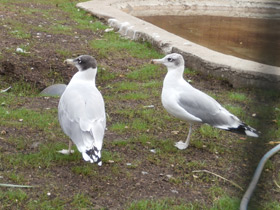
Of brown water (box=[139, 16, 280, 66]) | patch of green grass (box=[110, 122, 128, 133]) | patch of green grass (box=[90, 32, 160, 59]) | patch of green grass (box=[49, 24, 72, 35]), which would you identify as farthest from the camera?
brown water (box=[139, 16, 280, 66])

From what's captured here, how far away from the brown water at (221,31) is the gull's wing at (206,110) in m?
3.98

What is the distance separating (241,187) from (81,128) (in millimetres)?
1375

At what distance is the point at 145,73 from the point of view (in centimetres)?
701

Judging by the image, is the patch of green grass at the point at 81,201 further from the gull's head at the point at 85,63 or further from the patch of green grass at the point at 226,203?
the gull's head at the point at 85,63

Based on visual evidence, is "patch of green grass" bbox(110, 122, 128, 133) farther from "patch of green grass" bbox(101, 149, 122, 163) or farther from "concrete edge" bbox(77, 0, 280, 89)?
"concrete edge" bbox(77, 0, 280, 89)

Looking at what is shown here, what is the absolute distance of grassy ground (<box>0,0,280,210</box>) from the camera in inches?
147

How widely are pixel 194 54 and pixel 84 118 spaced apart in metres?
3.45

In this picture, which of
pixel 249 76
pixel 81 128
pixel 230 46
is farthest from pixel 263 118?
pixel 230 46

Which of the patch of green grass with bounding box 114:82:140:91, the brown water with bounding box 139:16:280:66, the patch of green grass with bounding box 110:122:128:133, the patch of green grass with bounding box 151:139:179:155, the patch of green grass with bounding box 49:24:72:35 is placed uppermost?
the patch of green grass with bounding box 110:122:128:133

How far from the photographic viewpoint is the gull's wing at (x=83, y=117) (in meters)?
3.92

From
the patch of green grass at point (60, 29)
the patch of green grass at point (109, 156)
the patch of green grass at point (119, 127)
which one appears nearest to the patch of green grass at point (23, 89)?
the patch of green grass at point (119, 127)

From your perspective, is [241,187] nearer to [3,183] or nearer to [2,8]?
[3,183]

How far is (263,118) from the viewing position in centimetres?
156

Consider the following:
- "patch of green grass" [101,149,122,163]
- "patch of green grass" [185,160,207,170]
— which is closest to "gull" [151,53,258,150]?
"patch of green grass" [185,160,207,170]
